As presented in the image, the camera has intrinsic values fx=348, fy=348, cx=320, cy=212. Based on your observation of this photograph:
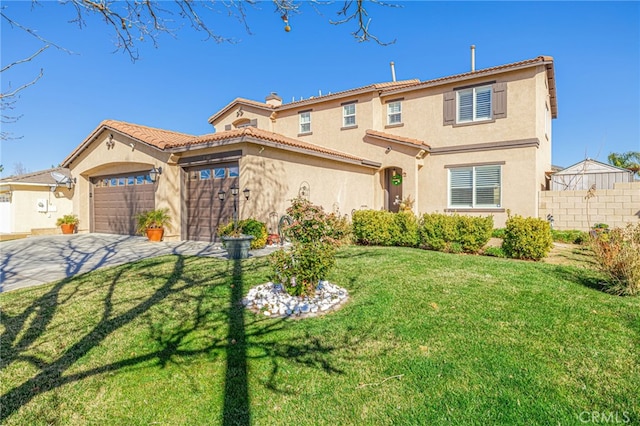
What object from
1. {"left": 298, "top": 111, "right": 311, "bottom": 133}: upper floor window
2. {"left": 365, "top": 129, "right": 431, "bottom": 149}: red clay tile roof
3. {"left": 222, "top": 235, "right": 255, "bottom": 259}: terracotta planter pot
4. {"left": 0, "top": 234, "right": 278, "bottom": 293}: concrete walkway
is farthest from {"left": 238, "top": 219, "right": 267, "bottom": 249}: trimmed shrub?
{"left": 298, "top": 111, "right": 311, "bottom": 133}: upper floor window

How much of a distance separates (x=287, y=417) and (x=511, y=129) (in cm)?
1457

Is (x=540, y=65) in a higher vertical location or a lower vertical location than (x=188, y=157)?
higher

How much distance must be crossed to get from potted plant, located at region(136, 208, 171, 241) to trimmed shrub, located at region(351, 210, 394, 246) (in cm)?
700

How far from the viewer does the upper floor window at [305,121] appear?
1882cm

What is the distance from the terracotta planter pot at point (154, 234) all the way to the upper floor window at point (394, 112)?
11.5 metres

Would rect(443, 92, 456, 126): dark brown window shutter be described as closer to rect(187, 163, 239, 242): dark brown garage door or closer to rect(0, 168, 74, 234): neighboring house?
rect(187, 163, 239, 242): dark brown garage door

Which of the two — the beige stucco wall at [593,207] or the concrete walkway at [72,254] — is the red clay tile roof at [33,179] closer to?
the concrete walkway at [72,254]

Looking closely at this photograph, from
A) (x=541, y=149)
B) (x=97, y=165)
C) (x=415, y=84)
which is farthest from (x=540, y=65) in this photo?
(x=97, y=165)

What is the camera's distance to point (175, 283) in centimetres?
665

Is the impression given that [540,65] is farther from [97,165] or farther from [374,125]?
[97,165]

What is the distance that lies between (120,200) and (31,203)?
21.9 ft

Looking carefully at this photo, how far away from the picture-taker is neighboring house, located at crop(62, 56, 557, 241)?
12133mm

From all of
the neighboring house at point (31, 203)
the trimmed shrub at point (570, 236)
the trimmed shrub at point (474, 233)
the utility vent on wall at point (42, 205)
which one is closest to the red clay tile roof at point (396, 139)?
the trimmed shrub at point (474, 233)

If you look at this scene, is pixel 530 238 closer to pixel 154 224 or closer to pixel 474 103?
pixel 474 103
